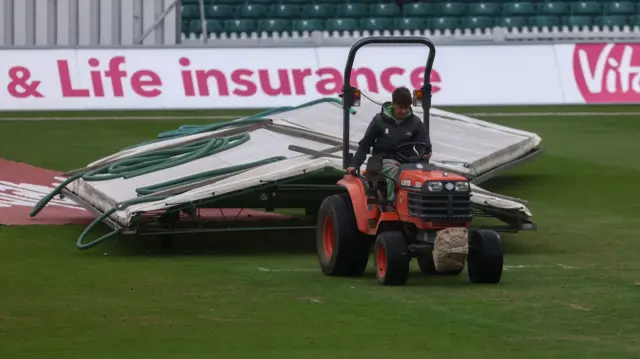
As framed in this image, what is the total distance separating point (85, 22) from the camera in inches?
1335

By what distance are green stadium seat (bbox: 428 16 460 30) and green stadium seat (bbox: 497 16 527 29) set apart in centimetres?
111

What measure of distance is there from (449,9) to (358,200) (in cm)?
2507

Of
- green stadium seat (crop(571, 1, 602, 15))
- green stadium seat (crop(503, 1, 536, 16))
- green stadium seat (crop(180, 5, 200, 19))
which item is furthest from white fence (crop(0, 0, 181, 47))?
green stadium seat (crop(571, 1, 602, 15))

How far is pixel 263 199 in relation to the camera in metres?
13.9

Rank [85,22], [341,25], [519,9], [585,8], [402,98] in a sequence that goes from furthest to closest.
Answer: [585,8] → [519,9] → [341,25] → [85,22] → [402,98]

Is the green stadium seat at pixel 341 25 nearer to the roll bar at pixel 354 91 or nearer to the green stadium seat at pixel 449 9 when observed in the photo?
the green stadium seat at pixel 449 9

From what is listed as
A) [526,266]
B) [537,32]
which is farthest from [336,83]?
[526,266]

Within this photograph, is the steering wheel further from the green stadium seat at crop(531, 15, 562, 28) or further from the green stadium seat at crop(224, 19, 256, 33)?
the green stadium seat at crop(531, 15, 562, 28)

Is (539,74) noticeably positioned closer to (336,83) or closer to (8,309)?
(336,83)

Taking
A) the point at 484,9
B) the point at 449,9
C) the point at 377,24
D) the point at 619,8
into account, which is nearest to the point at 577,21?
the point at 619,8

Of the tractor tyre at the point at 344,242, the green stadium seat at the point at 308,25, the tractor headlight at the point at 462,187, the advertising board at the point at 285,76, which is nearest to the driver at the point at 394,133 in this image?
the tractor tyre at the point at 344,242

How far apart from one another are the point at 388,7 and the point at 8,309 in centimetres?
2658

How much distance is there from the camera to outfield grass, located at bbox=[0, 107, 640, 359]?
8797 mm

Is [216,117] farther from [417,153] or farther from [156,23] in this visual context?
[417,153]
